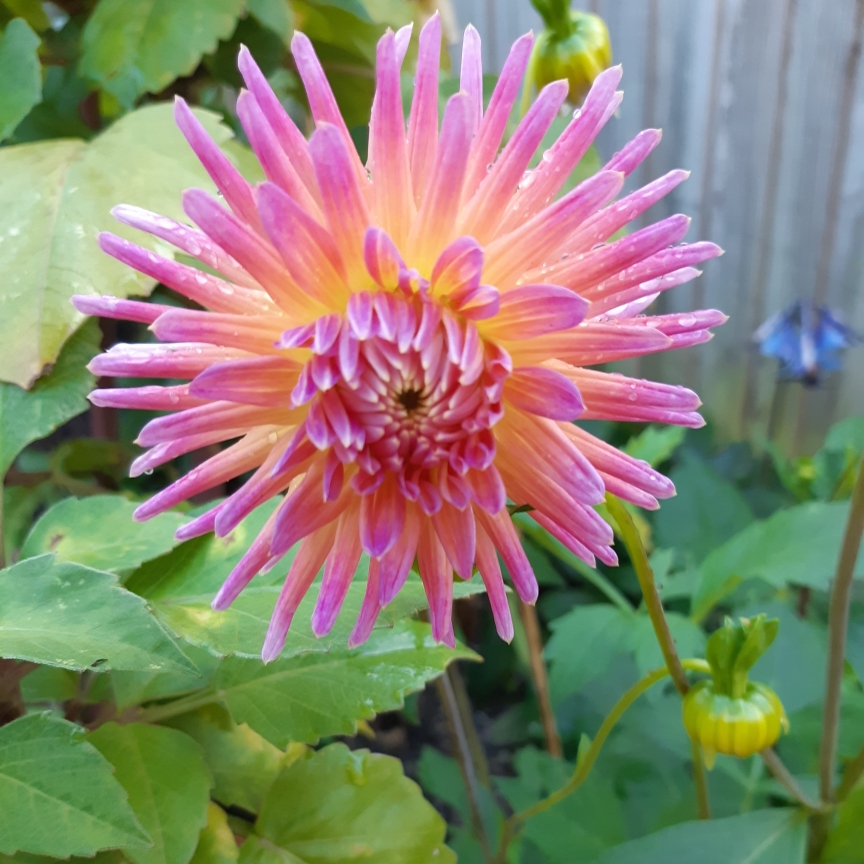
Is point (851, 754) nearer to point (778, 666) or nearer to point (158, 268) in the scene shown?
point (778, 666)

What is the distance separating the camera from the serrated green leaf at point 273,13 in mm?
671

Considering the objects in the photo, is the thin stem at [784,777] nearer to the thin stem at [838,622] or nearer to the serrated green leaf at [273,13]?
the thin stem at [838,622]

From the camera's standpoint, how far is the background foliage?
0.34 metres

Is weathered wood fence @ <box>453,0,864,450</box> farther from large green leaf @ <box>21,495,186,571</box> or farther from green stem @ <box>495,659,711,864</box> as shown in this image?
large green leaf @ <box>21,495,186,571</box>

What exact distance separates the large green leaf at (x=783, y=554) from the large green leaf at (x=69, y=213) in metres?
0.59

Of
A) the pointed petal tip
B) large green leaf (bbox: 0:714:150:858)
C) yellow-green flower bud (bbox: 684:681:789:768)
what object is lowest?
yellow-green flower bud (bbox: 684:681:789:768)

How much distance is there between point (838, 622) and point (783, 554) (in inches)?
10.6

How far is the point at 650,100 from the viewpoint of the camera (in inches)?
60.7

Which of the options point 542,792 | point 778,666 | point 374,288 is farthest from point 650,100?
point 374,288

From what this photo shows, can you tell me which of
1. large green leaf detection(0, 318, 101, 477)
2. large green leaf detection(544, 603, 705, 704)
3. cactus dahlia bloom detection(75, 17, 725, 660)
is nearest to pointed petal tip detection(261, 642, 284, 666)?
cactus dahlia bloom detection(75, 17, 725, 660)

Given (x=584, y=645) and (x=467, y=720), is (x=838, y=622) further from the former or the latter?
(x=467, y=720)

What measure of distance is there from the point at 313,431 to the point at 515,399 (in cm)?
9

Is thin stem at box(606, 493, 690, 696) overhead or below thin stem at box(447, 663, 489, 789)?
overhead

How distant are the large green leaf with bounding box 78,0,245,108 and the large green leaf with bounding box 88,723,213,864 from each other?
1.70 ft
